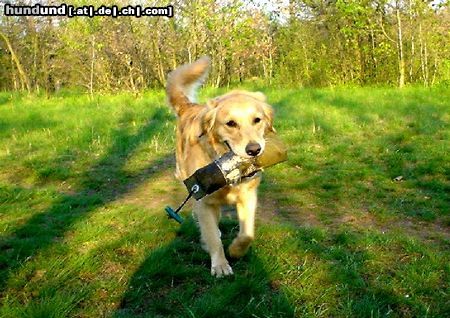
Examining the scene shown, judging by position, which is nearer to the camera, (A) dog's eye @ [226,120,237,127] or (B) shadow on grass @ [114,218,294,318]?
(B) shadow on grass @ [114,218,294,318]

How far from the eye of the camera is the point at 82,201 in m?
4.46

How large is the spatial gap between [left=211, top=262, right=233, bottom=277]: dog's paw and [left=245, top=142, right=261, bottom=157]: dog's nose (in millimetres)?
668

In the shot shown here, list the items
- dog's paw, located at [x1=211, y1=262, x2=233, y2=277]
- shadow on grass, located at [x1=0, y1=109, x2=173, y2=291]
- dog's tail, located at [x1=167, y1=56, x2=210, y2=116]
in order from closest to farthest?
1. dog's paw, located at [x1=211, y1=262, x2=233, y2=277]
2. shadow on grass, located at [x1=0, y1=109, x2=173, y2=291]
3. dog's tail, located at [x1=167, y1=56, x2=210, y2=116]

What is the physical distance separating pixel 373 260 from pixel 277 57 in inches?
646

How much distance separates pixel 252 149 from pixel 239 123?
0.26 metres

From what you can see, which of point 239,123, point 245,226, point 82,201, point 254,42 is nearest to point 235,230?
point 245,226

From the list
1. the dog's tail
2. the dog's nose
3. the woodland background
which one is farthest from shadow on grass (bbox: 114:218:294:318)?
the woodland background

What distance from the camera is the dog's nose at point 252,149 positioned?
9.30 ft

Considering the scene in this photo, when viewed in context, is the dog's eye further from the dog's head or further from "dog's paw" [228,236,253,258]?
"dog's paw" [228,236,253,258]

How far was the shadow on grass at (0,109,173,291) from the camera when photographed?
3.18 m

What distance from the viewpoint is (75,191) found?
16.4ft

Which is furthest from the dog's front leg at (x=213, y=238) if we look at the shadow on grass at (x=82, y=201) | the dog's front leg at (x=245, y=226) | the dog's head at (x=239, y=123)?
the shadow on grass at (x=82, y=201)

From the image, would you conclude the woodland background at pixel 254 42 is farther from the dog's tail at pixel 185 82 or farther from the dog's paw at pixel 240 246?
the dog's paw at pixel 240 246

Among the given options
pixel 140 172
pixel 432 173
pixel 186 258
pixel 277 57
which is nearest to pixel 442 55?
pixel 277 57
